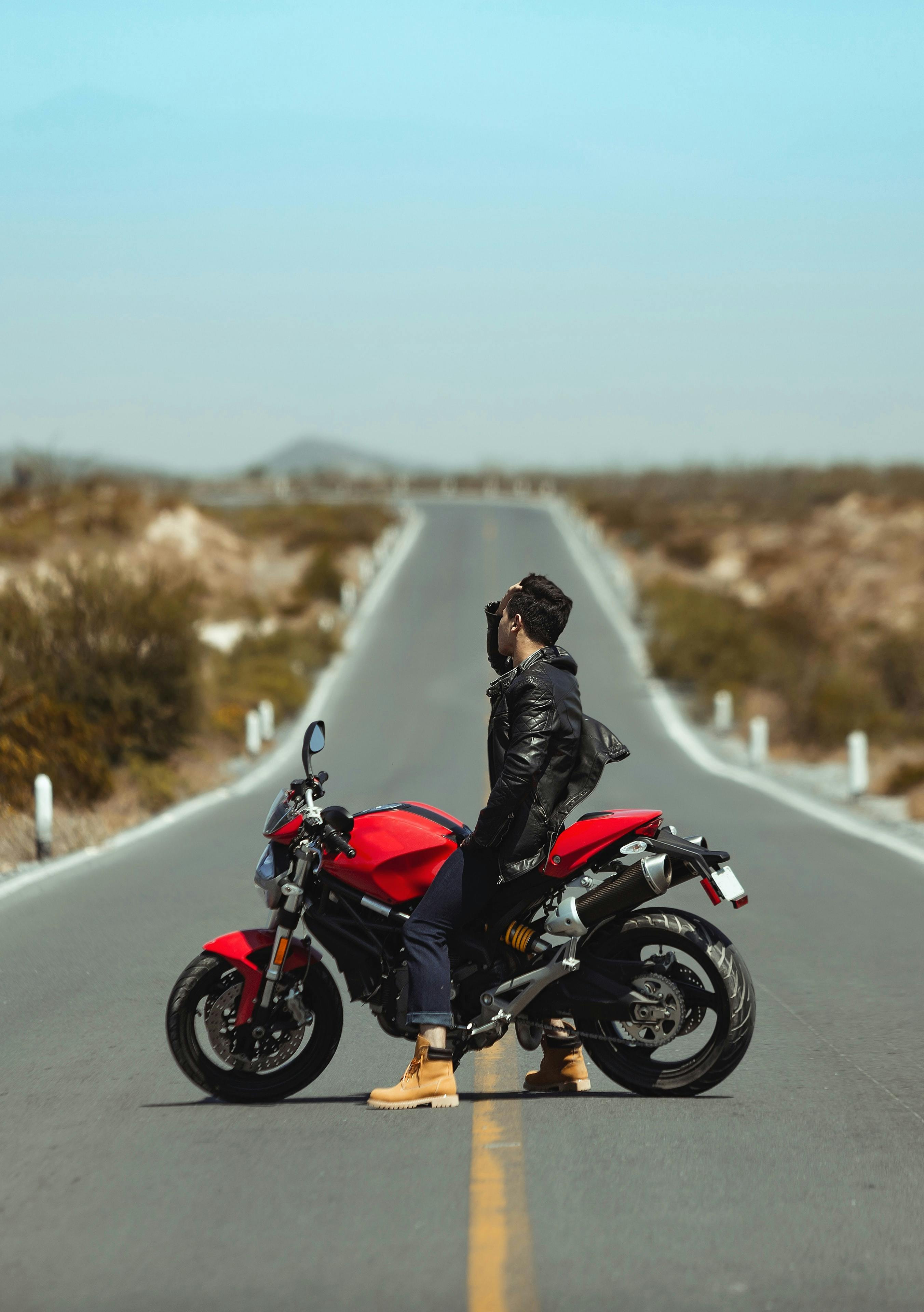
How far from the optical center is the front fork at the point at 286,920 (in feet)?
18.2

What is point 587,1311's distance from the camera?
3.83 metres

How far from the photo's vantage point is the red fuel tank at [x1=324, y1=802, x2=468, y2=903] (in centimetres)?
559

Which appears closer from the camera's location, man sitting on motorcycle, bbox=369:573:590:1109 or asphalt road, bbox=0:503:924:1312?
asphalt road, bbox=0:503:924:1312

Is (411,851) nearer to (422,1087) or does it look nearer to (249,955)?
(249,955)

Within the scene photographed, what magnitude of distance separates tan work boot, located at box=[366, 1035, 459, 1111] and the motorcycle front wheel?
0.30 m

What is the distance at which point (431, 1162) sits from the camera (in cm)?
509

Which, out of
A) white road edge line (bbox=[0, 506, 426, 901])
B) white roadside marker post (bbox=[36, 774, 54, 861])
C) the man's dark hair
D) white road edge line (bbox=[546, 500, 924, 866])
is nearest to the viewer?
the man's dark hair

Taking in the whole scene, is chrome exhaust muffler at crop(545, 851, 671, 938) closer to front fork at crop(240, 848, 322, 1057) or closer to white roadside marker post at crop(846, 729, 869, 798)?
front fork at crop(240, 848, 322, 1057)

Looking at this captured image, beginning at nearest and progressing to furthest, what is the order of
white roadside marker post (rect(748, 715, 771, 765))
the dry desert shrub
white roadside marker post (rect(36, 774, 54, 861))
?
white roadside marker post (rect(36, 774, 54, 861)) < the dry desert shrub < white roadside marker post (rect(748, 715, 771, 765))

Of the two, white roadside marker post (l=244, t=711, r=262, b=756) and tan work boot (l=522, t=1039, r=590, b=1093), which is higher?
tan work boot (l=522, t=1039, r=590, b=1093)

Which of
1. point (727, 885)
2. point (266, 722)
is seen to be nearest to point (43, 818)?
point (727, 885)

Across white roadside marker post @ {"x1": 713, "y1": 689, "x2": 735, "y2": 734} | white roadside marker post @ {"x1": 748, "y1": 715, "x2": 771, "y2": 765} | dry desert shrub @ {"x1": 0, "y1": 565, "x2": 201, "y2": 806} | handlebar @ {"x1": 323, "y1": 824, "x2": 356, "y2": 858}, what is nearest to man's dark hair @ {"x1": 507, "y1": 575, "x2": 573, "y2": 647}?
handlebar @ {"x1": 323, "y1": 824, "x2": 356, "y2": 858}

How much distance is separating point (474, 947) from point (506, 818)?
1.76 feet

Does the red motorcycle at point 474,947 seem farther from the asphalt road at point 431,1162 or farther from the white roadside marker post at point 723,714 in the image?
the white roadside marker post at point 723,714
